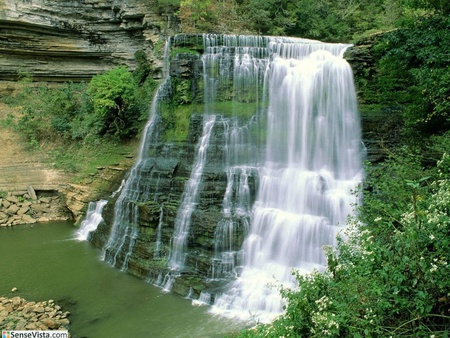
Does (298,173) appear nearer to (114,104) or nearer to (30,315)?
(30,315)

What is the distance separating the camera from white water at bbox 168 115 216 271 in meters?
10.8

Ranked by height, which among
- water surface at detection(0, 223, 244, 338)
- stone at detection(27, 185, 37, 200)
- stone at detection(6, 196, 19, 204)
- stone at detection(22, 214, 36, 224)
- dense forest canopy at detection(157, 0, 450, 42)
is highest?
dense forest canopy at detection(157, 0, 450, 42)

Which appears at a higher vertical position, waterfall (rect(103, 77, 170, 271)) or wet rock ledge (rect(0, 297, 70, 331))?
waterfall (rect(103, 77, 170, 271))

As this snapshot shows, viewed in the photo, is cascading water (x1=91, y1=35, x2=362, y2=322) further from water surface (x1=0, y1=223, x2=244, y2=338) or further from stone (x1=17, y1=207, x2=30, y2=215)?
stone (x1=17, y1=207, x2=30, y2=215)

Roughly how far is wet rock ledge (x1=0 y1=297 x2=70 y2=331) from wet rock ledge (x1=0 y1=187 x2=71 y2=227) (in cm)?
724

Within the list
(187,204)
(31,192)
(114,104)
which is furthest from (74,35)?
(187,204)

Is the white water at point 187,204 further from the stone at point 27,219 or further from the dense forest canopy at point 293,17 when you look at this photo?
the dense forest canopy at point 293,17

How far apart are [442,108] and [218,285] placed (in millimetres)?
7130

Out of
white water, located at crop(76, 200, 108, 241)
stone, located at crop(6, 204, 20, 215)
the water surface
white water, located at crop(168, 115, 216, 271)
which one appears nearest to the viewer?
the water surface

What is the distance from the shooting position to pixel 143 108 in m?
18.0

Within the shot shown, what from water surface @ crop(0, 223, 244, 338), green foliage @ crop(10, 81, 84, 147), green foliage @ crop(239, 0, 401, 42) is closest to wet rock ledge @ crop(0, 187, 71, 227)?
water surface @ crop(0, 223, 244, 338)

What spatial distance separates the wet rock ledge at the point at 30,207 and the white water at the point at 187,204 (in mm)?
7688

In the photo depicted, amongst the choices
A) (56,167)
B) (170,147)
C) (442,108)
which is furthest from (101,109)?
(442,108)

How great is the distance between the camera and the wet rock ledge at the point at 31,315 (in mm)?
7863
